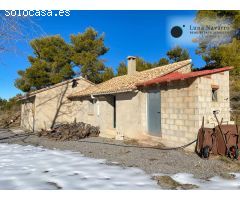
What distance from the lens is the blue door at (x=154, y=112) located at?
12109 mm

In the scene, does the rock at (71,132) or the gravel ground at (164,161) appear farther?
the rock at (71,132)

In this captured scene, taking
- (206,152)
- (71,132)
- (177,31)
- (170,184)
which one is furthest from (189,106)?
(71,132)

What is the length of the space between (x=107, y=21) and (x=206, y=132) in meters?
9.83

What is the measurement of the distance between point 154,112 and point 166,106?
3.25ft

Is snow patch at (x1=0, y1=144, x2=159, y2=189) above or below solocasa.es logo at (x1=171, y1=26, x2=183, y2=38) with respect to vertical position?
below

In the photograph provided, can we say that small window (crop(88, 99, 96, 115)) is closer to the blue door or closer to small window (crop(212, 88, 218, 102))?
the blue door

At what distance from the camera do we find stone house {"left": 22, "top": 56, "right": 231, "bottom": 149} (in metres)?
10.2

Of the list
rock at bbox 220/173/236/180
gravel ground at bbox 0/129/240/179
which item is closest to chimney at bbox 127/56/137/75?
gravel ground at bbox 0/129/240/179

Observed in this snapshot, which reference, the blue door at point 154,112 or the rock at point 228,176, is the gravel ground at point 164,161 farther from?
the blue door at point 154,112

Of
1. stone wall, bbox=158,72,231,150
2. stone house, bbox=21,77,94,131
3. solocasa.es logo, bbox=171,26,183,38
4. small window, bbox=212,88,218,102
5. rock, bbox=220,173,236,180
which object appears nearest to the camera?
rock, bbox=220,173,236,180

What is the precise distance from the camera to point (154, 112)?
488 inches

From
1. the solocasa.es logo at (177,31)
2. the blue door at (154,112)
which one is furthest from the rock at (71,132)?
the solocasa.es logo at (177,31)

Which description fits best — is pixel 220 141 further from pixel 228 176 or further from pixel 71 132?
pixel 71 132
